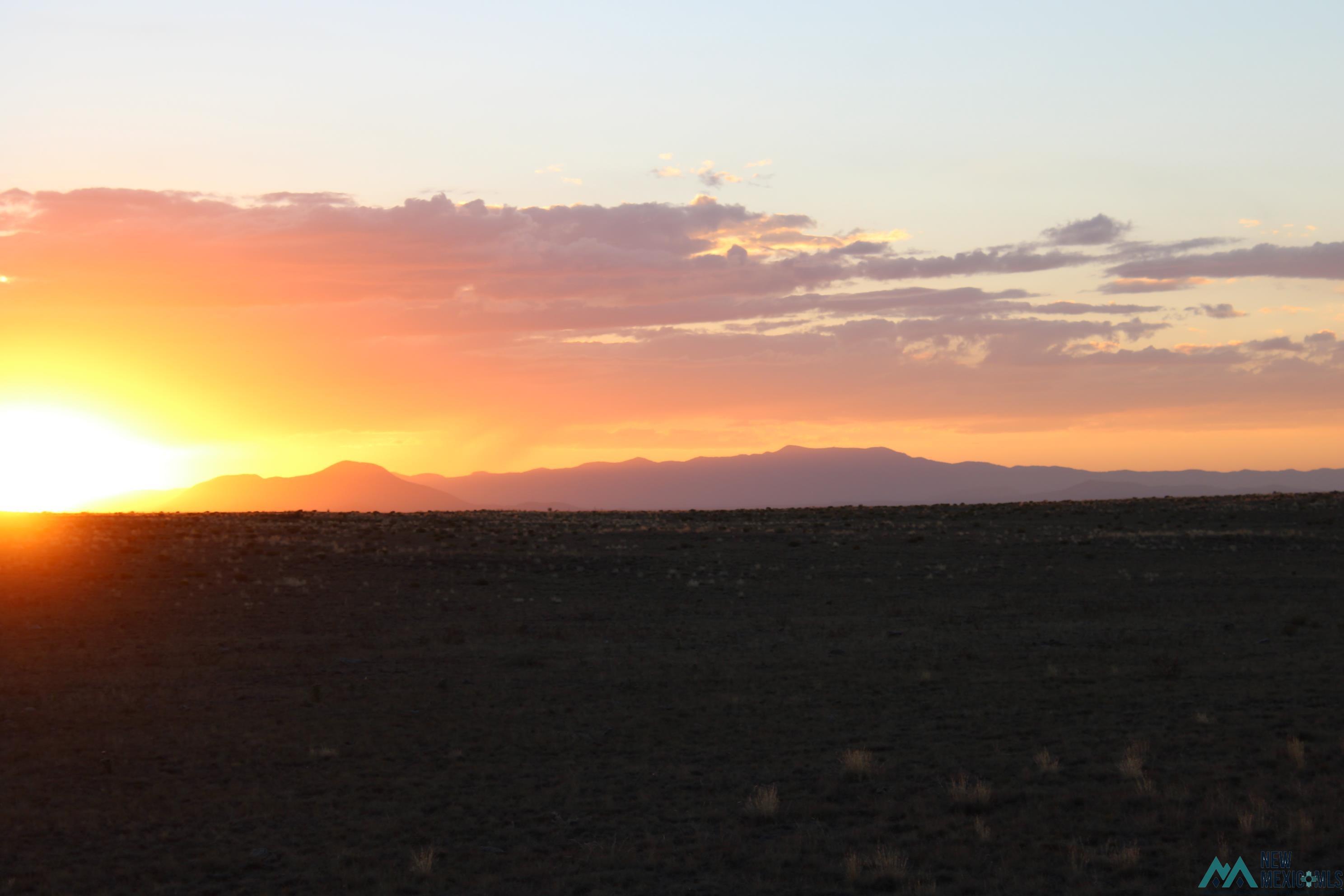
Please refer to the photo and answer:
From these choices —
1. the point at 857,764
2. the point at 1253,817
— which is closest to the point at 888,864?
the point at 857,764

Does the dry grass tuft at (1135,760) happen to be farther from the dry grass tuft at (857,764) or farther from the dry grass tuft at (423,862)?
the dry grass tuft at (423,862)

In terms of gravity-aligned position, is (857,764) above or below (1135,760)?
below

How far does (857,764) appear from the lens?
49.2ft

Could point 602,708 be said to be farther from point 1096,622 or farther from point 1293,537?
point 1293,537

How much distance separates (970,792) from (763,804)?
2585mm

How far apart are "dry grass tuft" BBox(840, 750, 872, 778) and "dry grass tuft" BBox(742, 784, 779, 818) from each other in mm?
1320

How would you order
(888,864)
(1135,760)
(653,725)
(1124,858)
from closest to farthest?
(1124,858) → (888,864) → (1135,760) → (653,725)

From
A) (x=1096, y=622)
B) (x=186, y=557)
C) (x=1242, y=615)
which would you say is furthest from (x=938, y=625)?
(x=186, y=557)

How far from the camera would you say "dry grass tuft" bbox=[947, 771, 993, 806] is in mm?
13172

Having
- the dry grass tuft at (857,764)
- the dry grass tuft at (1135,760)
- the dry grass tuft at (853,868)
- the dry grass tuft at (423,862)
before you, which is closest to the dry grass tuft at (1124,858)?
the dry grass tuft at (853,868)

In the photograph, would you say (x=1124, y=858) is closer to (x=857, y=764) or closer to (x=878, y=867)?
(x=878, y=867)

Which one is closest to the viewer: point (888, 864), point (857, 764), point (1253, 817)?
point (888, 864)

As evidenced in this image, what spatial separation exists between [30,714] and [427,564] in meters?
21.7

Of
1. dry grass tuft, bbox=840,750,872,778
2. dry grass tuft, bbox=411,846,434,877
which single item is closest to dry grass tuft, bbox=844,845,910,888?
dry grass tuft, bbox=840,750,872,778
